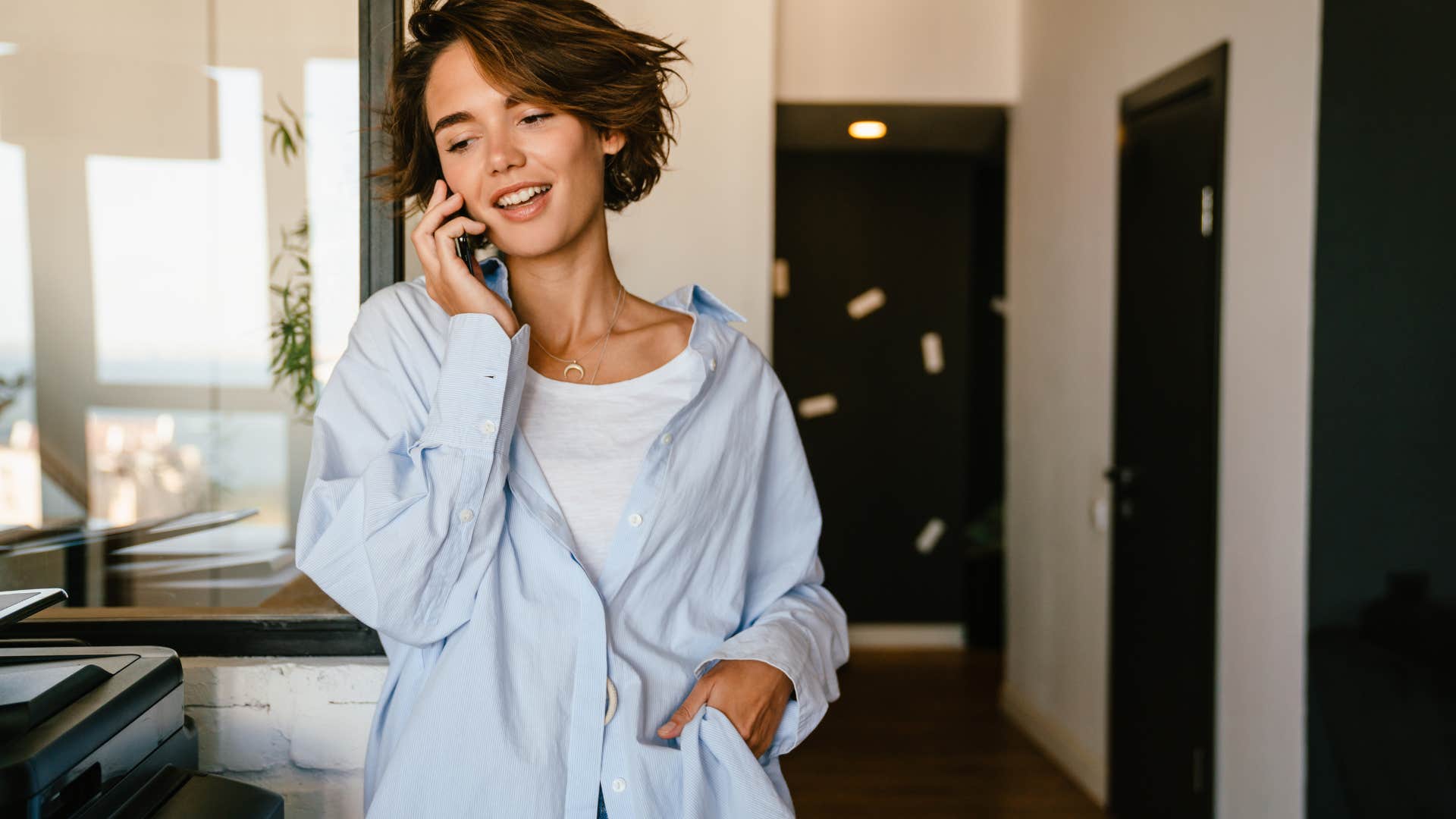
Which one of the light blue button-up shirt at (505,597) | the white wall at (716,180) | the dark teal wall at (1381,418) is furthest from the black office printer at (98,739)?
the dark teal wall at (1381,418)

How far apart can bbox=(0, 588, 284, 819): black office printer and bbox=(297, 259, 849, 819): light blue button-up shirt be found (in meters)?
0.18

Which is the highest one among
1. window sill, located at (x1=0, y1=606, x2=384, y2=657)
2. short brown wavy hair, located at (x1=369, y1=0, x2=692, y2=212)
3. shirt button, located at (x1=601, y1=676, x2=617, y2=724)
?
short brown wavy hair, located at (x1=369, y1=0, x2=692, y2=212)

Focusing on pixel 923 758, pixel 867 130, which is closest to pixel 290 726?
pixel 923 758

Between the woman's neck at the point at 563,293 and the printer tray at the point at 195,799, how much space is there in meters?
0.56

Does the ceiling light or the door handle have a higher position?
the ceiling light

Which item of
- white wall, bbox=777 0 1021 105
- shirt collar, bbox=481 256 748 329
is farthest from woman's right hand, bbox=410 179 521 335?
white wall, bbox=777 0 1021 105

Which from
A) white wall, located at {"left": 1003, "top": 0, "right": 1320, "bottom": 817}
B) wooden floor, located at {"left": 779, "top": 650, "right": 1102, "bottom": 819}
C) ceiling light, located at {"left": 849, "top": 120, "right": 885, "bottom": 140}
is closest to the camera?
white wall, located at {"left": 1003, "top": 0, "right": 1320, "bottom": 817}

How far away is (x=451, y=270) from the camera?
107 cm

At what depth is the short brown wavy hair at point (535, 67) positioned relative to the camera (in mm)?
1109

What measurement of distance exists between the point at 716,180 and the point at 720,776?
2105 millimetres

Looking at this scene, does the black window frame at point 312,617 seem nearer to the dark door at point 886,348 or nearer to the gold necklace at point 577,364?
the gold necklace at point 577,364

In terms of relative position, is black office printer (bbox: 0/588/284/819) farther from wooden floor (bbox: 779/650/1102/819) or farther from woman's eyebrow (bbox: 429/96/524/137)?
wooden floor (bbox: 779/650/1102/819)

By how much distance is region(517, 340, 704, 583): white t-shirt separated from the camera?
3.70 ft

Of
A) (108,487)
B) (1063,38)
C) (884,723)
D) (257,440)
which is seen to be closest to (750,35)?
(1063,38)
